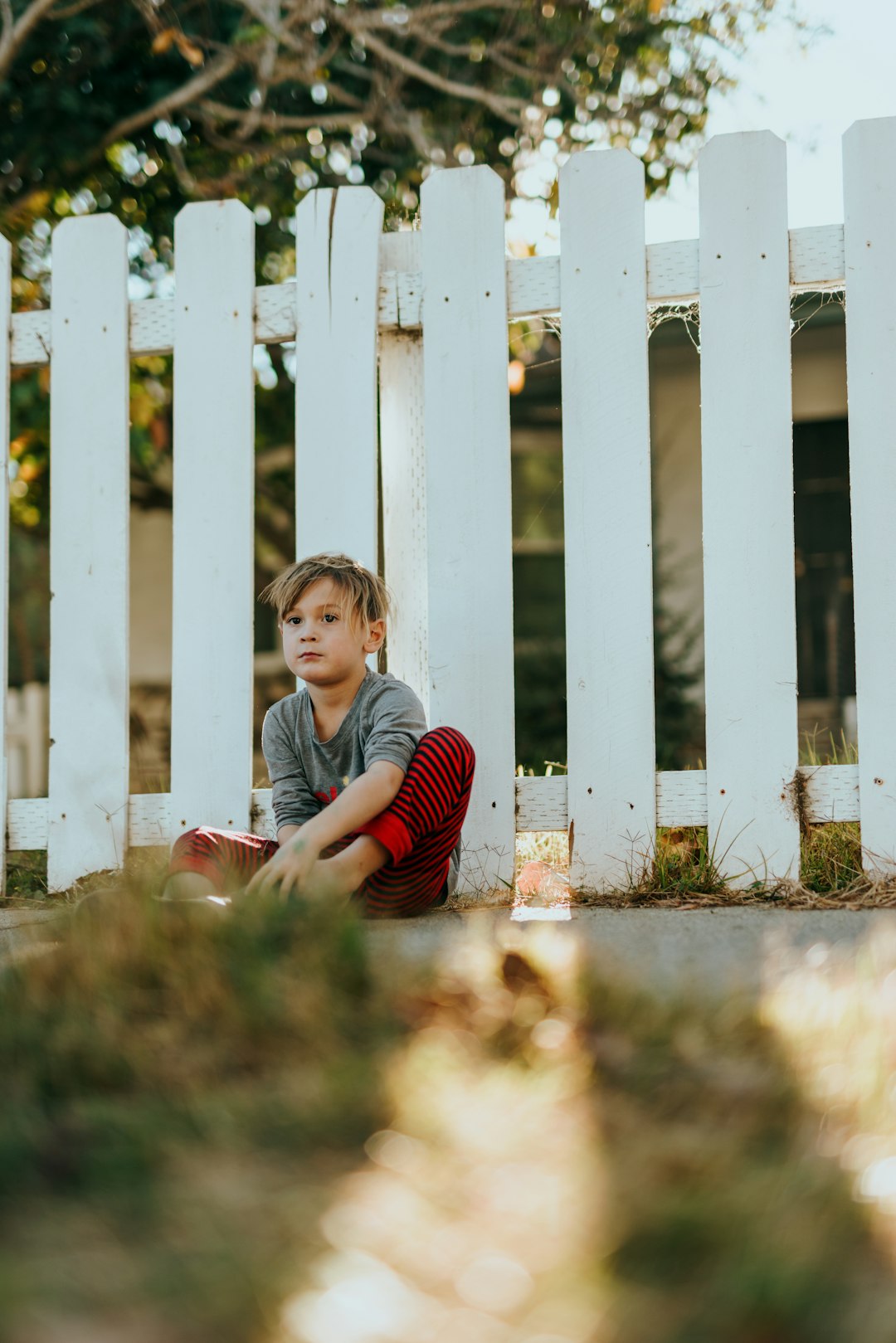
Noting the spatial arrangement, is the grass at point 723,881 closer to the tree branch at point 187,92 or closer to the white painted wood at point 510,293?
the white painted wood at point 510,293

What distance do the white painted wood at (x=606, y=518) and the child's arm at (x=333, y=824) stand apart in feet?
1.72

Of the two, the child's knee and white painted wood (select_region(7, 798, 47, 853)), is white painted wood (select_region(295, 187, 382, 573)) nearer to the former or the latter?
the child's knee

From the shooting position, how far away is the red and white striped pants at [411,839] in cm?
265

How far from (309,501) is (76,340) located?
815 millimetres

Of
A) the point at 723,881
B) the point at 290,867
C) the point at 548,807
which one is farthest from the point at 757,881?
the point at 290,867

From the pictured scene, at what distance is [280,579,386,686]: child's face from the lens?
9.75ft

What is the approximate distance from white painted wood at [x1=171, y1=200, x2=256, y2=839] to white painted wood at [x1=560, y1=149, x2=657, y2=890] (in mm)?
828

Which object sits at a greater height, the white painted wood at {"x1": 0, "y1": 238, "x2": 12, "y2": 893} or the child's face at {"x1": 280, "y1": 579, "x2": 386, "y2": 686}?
the white painted wood at {"x1": 0, "y1": 238, "x2": 12, "y2": 893}

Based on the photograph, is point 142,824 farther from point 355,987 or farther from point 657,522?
point 657,522

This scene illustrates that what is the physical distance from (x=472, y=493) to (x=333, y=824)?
984 millimetres

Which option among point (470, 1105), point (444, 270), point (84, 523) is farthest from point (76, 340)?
point (470, 1105)

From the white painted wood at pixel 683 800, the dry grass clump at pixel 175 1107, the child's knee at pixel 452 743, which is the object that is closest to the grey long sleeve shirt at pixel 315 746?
the child's knee at pixel 452 743

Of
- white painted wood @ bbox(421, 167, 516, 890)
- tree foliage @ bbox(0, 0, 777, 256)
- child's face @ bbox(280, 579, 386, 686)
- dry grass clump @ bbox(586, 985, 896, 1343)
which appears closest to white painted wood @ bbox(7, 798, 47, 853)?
child's face @ bbox(280, 579, 386, 686)

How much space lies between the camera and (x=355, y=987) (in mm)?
1487
